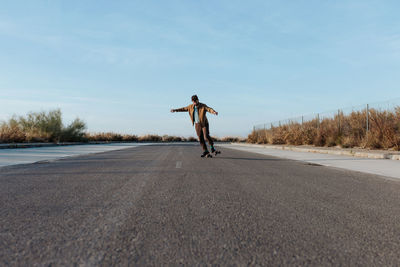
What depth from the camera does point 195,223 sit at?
10.2ft

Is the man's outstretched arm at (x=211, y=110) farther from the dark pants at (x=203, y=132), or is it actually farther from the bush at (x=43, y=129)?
the bush at (x=43, y=129)

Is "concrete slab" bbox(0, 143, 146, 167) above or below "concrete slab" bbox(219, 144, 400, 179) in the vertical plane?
above

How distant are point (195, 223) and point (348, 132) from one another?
59.6 feet

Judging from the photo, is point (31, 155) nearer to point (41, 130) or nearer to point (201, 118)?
point (201, 118)

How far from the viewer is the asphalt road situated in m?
2.29

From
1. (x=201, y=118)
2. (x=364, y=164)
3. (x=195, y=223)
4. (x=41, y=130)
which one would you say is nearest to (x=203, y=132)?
(x=201, y=118)

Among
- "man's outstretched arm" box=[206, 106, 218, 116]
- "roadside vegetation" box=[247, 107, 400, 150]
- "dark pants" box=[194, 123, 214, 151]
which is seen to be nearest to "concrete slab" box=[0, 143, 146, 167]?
"dark pants" box=[194, 123, 214, 151]

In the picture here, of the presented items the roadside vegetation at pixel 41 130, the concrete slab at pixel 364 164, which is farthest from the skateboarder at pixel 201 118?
the roadside vegetation at pixel 41 130

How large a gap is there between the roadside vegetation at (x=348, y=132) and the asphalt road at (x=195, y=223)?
10666 mm

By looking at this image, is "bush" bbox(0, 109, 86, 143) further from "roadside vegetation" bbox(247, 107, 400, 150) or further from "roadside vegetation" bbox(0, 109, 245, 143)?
"roadside vegetation" bbox(247, 107, 400, 150)

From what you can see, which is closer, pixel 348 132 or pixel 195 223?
pixel 195 223

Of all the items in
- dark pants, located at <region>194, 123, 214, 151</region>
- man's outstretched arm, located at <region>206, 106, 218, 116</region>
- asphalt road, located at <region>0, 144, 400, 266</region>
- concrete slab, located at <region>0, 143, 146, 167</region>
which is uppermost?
man's outstretched arm, located at <region>206, 106, 218, 116</region>

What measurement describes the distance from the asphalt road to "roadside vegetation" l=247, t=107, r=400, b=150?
10.7 m

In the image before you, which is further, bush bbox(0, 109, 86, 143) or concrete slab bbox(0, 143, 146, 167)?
bush bbox(0, 109, 86, 143)
